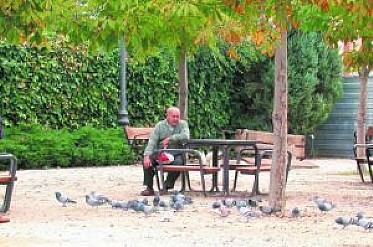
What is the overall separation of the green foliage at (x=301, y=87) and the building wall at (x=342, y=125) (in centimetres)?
131

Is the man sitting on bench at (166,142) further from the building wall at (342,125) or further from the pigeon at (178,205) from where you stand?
the building wall at (342,125)

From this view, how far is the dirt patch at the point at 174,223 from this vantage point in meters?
8.71

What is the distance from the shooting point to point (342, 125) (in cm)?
2848

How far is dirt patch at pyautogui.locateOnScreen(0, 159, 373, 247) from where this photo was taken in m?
8.71

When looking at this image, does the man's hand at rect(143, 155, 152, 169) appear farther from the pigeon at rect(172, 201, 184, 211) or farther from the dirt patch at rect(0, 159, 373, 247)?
the pigeon at rect(172, 201, 184, 211)

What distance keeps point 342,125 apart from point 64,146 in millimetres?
9978

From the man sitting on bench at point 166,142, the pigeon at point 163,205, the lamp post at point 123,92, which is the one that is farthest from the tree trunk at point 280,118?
the lamp post at point 123,92

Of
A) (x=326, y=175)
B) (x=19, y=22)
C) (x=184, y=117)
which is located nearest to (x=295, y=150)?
(x=326, y=175)

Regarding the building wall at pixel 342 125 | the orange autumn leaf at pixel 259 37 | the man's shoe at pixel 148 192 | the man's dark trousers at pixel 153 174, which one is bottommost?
the building wall at pixel 342 125

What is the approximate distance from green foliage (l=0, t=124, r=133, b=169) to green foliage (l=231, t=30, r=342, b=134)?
510 cm

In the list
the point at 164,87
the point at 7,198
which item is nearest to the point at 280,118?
the point at 7,198

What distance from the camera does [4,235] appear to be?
906 centimetres

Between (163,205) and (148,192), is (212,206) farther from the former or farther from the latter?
(148,192)

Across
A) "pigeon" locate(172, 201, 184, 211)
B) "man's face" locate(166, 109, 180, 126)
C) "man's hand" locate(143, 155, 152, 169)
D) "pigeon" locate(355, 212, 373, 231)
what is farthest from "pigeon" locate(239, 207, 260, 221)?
"man's face" locate(166, 109, 180, 126)
